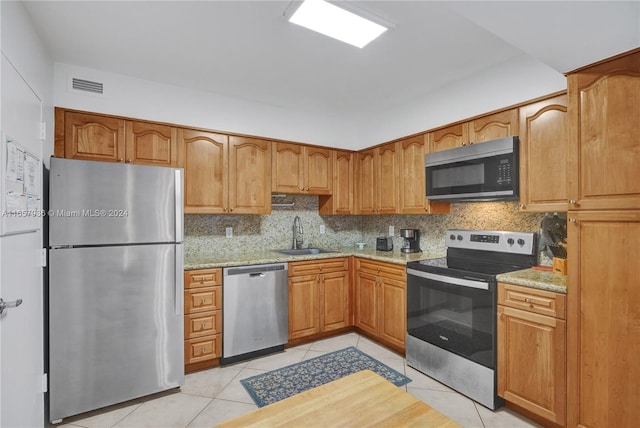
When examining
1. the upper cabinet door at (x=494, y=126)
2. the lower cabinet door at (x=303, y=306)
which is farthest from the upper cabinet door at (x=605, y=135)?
the lower cabinet door at (x=303, y=306)

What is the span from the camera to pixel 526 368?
2.09 meters

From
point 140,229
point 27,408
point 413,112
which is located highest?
point 413,112

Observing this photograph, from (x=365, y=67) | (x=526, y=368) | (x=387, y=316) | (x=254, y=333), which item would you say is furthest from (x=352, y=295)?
(x=365, y=67)

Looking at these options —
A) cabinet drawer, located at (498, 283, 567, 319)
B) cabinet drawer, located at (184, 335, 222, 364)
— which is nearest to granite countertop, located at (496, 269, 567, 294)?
cabinet drawer, located at (498, 283, 567, 319)

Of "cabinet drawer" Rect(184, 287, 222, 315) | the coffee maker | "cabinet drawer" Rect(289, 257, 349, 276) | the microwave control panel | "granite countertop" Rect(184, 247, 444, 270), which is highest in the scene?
the microwave control panel

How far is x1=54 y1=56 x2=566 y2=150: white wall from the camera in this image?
2572mm

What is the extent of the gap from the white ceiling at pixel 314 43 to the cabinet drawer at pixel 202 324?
2.12 metres

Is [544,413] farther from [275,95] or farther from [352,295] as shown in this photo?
[275,95]

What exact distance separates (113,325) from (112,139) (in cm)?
154

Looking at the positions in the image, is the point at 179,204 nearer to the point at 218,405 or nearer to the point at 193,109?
the point at 193,109

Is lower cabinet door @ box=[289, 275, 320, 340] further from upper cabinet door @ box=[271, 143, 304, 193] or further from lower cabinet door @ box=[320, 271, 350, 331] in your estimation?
upper cabinet door @ box=[271, 143, 304, 193]

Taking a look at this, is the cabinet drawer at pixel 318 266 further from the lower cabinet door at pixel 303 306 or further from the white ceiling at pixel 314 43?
the white ceiling at pixel 314 43

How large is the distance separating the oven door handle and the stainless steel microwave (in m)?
0.70

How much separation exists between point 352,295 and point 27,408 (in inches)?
108
